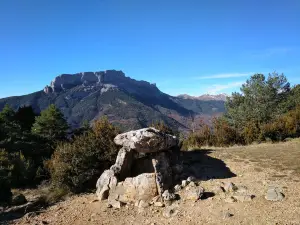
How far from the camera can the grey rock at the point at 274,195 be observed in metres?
10.8

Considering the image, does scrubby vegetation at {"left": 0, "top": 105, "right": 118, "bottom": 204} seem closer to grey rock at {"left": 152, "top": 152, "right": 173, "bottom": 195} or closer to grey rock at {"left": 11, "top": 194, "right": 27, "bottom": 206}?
grey rock at {"left": 11, "top": 194, "right": 27, "bottom": 206}

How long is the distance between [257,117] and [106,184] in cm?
2342

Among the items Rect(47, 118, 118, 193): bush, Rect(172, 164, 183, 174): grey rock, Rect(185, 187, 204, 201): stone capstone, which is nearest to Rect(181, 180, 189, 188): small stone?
Rect(185, 187, 204, 201): stone capstone

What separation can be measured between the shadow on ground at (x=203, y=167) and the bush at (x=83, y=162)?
15.0ft

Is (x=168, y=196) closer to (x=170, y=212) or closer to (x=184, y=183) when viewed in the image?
(x=170, y=212)

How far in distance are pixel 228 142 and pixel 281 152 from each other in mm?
5950

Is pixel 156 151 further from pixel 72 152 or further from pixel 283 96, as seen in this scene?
pixel 283 96

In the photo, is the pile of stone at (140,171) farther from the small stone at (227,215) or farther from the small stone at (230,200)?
the small stone at (227,215)

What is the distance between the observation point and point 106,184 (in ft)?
45.1

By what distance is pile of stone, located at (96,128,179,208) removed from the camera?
12742 millimetres

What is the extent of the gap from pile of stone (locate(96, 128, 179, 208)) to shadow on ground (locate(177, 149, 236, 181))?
1154mm

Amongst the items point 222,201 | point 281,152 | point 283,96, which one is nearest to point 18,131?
point 222,201

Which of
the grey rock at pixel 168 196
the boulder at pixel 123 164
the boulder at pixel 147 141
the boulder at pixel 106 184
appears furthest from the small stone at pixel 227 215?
the boulder at pixel 123 164

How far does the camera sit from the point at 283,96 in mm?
36625
